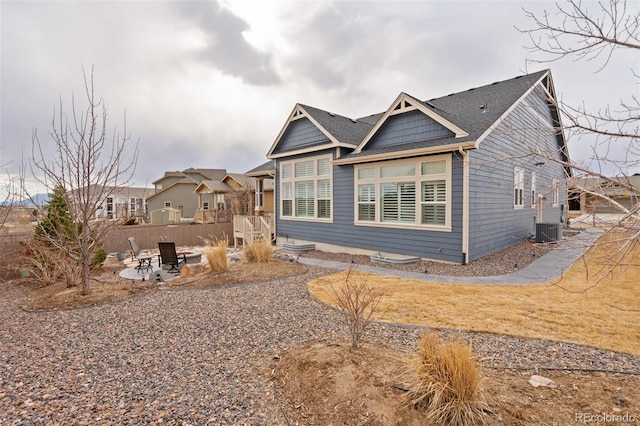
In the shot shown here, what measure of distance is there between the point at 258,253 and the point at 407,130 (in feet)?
19.7

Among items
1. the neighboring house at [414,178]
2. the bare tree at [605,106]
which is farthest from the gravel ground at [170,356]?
the neighboring house at [414,178]

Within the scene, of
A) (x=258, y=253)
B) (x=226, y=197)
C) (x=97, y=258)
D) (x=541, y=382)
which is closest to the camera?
(x=541, y=382)

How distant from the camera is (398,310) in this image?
5.10m

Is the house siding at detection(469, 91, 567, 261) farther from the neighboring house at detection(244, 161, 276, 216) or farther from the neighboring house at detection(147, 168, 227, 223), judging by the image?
the neighboring house at detection(147, 168, 227, 223)

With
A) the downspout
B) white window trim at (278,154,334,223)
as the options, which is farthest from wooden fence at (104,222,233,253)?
the downspout

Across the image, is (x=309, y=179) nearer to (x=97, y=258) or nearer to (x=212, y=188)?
(x=97, y=258)

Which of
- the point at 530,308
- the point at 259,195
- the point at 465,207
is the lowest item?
the point at 530,308

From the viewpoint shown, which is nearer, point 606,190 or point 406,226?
point 606,190

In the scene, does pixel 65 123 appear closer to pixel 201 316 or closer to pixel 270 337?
pixel 201 316

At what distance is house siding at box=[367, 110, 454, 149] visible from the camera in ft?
30.1

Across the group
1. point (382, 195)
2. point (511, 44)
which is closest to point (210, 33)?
point (382, 195)

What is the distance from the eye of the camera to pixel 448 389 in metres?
2.21

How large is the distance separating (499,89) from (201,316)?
1262cm

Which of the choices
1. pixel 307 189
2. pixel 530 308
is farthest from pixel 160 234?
pixel 530 308
